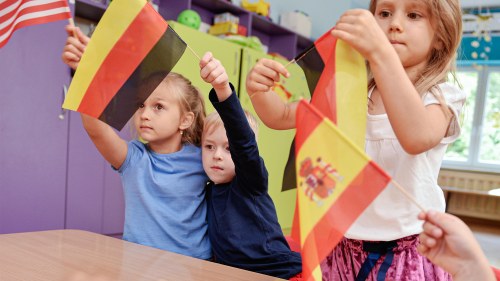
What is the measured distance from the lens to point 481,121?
6.38m

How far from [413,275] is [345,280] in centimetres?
13

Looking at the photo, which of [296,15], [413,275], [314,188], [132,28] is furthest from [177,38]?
[296,15]

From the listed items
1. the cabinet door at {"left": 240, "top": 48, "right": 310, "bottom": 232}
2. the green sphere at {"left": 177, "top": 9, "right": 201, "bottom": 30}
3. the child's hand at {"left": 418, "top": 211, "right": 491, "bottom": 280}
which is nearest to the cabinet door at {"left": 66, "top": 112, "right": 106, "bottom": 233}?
the green sphere at {"left": 177, "top": 9, "right": 201, "bottom": 30}

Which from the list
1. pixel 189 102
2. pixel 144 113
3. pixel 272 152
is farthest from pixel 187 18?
pixel 144 113

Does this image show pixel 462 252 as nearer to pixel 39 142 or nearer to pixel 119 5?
pixel 119 5

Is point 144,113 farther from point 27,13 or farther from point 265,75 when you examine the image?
point 265,75

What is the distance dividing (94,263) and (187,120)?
59 cm

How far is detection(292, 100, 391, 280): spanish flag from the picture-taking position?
545mm

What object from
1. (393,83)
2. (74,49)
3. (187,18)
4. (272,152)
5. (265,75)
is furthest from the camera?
(272,152)

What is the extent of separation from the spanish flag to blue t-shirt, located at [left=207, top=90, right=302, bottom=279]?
481mm

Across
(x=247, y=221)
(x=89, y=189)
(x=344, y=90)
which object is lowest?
(x=89, y=189)

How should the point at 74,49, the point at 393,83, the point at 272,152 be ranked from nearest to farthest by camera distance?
the point at 393,83
the point at 74,49
the point at 272,152

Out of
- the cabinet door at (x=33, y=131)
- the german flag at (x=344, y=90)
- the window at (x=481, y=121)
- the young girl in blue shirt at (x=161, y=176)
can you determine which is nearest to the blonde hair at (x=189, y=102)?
the young girl in blue shirt at (x=161, y=176)

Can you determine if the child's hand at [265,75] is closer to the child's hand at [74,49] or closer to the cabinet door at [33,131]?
the child's hand at [74,49]
